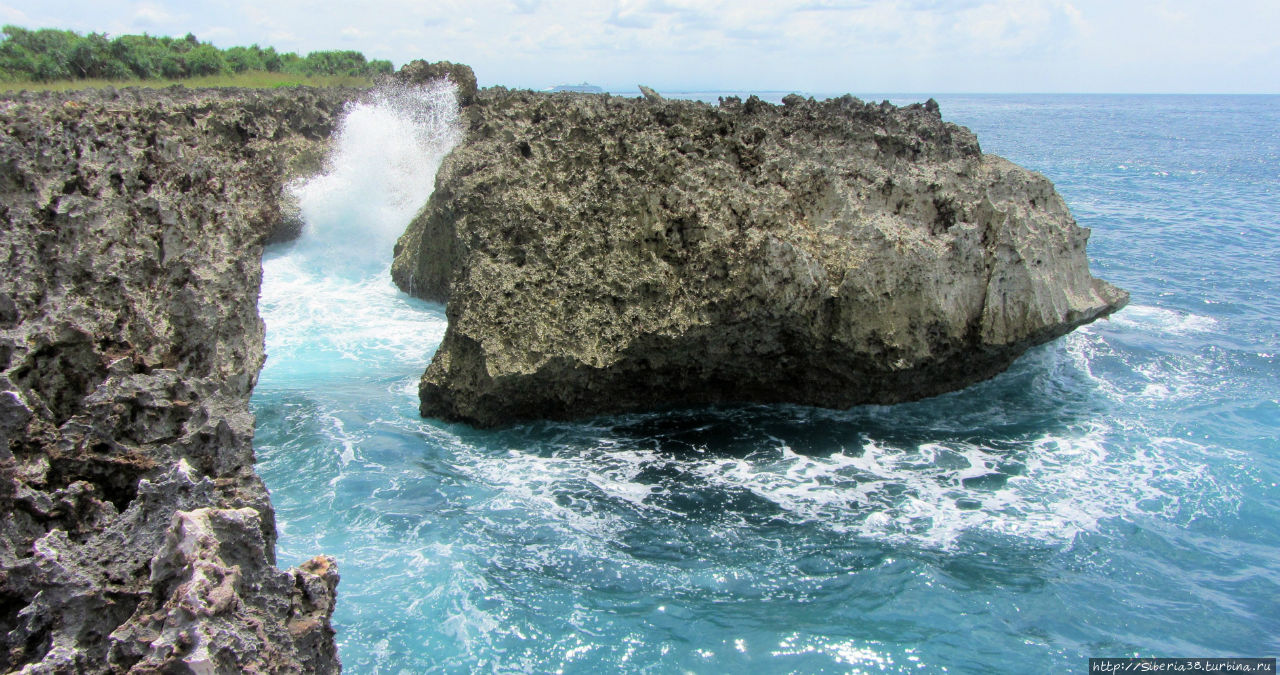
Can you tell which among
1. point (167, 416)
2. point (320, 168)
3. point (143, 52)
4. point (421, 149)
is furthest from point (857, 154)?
point (143, 52)

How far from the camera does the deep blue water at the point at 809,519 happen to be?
21.2ft

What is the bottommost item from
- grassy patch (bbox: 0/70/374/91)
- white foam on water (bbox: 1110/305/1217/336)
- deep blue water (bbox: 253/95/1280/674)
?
deep blue water (bbox: 253/95/1280/674)

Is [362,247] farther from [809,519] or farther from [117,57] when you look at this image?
[117,57]

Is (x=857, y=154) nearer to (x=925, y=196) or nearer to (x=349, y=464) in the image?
(x=925, y=196)

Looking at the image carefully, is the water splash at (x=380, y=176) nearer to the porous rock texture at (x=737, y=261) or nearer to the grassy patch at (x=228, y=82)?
the grassy patch at (x=228, y=82)

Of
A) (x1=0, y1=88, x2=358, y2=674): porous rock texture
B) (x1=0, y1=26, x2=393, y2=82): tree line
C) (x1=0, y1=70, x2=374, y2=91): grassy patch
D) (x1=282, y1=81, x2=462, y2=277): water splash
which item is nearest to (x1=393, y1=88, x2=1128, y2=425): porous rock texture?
(x1=0, y1=88, x2=358, y2=674): porous rock texture

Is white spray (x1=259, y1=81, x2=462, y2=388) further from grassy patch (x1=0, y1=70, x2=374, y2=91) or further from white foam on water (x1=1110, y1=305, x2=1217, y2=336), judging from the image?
white foam on water (x1=1110, y1=305, x2=1217, y2=336)

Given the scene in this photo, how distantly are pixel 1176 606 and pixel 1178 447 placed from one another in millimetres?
3721

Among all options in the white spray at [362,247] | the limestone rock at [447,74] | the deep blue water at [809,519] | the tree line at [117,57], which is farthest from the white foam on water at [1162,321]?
the tree line at [117,57]

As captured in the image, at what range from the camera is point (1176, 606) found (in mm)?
7023

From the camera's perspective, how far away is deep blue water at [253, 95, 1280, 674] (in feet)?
21.2

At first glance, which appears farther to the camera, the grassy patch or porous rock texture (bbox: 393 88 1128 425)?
the grassy patch

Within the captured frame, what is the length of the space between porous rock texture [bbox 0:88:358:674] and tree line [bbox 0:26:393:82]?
78.5 ft

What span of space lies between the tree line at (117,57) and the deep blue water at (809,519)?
20.5 m
